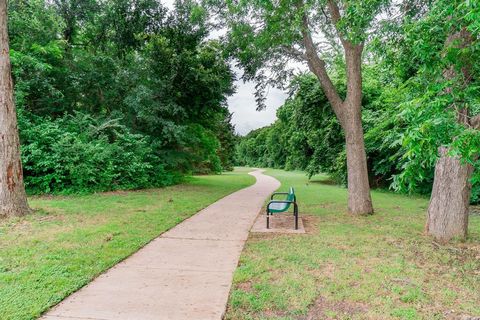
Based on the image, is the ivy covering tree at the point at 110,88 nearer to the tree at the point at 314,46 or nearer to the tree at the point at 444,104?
the tree at the point at 314,46

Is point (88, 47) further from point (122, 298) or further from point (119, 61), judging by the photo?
point (122, 298)

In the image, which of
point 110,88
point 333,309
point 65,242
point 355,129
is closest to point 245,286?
point 333,309

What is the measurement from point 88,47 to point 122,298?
1649 centimetres

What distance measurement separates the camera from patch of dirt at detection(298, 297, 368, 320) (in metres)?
3.06

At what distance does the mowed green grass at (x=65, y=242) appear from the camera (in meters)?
3.36

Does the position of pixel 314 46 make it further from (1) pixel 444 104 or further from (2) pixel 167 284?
(2) pixel 167 284

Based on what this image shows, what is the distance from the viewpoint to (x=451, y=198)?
18.5ft

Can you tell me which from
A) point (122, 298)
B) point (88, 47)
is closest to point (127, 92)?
point (88, 47)

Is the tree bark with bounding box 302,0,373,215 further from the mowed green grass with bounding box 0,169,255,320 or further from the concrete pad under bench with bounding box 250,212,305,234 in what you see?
the mowed green grass with bounding box 0,169,255,320

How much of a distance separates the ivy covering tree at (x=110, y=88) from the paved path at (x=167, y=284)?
726 cm

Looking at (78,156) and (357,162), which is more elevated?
(78,156)

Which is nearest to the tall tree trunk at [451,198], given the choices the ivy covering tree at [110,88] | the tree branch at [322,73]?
the tree branch at [322,73]

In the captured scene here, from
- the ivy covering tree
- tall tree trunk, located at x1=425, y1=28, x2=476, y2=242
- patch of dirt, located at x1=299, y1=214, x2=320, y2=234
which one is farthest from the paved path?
the ivy covering tree

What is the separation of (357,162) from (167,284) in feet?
20.2
